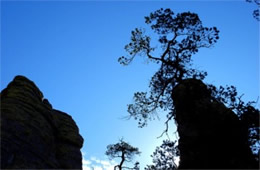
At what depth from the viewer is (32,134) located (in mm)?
14516

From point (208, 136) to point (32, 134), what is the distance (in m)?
10.9

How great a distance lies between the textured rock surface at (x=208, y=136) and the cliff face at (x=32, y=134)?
25.9ft

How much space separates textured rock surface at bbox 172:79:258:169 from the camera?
1506 cm

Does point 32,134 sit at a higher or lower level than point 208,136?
lower

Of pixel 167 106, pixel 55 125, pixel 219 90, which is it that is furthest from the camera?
pixel 167 106

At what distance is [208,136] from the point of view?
16.2 meters

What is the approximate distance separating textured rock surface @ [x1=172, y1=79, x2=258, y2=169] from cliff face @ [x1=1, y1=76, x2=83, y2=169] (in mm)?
7891

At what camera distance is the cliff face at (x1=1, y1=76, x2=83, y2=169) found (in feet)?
42.7

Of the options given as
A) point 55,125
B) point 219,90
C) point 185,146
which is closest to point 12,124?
point 55,125

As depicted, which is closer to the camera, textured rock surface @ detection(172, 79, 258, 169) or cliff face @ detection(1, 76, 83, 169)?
cliff face @ detection(1, 76, 83, 169)

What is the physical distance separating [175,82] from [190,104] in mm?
3330

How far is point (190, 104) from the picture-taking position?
1850cm

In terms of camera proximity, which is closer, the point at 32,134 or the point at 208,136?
the point at 32,134

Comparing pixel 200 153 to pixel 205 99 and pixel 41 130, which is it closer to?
pixel 205 99
